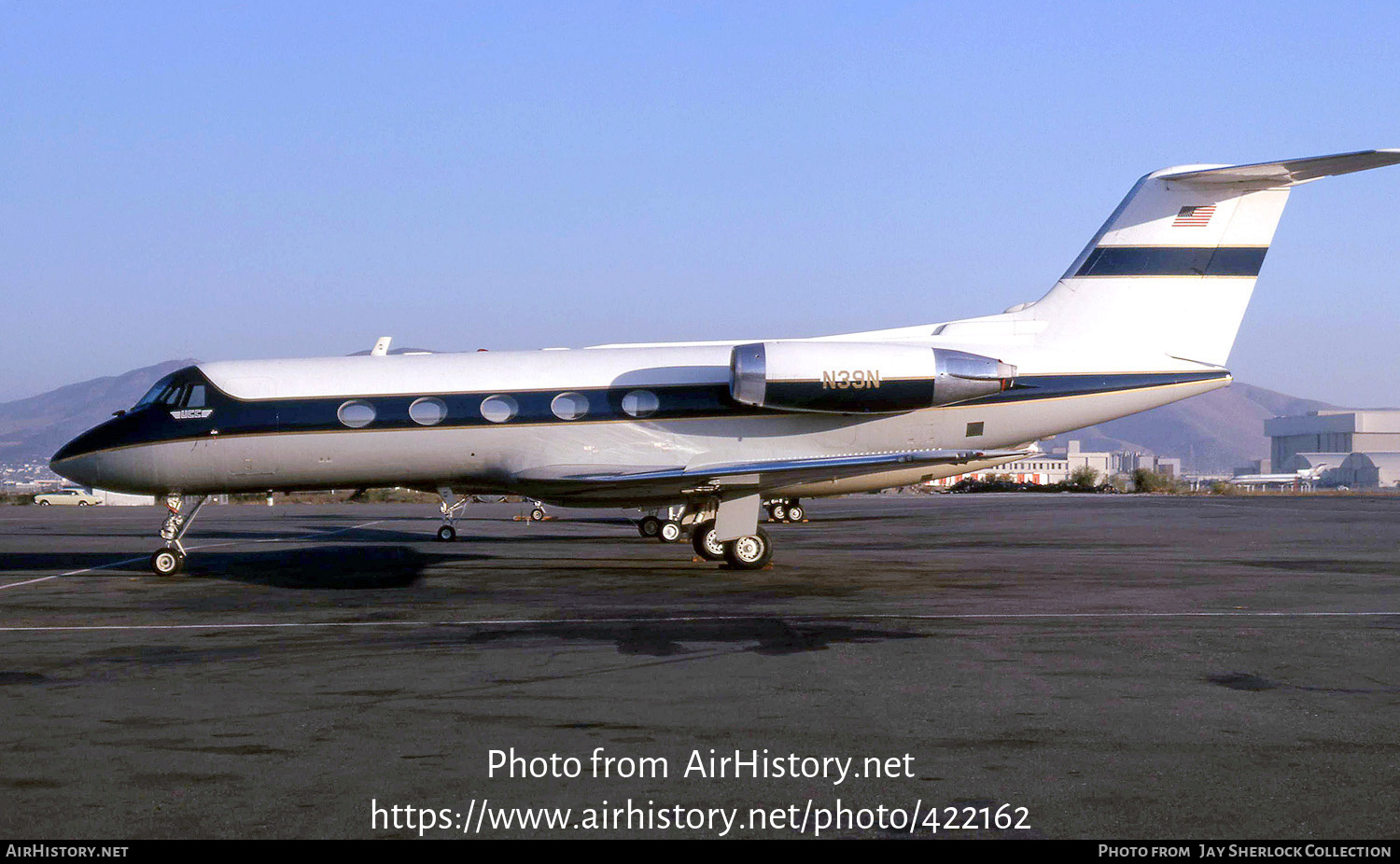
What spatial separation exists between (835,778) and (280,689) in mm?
4603

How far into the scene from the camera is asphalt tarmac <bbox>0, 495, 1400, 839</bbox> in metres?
5.48

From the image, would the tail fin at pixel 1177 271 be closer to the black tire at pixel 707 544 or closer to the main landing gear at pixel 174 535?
the black tire at pixel 707 544

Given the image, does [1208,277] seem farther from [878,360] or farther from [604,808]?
[604,808]

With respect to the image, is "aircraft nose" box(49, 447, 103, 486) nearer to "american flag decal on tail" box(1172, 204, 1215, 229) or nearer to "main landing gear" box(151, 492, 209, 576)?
"main landing gear" box(151, 492, 209, 576)

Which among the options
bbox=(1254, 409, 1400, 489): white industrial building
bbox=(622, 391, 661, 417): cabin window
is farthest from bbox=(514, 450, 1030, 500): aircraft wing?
bbox=(1254, 409, 1400, 489): white industrial building

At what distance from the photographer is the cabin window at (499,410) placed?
58.7ft

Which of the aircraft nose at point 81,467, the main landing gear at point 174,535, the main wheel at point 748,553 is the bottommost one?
the main wheel at point 748,553

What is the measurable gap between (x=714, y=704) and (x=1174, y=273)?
13.7 meters

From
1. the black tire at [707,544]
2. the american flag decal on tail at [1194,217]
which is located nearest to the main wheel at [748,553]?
the black tire at [707,544]

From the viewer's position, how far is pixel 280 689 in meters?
Answer: 8.56

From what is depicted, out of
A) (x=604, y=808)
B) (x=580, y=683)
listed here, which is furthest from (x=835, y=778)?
(x=580, y=683)

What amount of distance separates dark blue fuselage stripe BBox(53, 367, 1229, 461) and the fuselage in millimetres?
21

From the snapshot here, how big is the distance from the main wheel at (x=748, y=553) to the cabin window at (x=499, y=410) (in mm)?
3917

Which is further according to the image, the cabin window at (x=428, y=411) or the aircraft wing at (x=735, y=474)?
the cabin window at (x=428, y=411)
